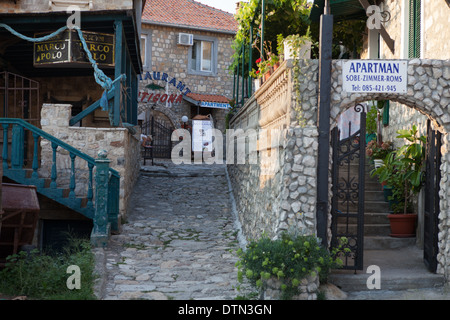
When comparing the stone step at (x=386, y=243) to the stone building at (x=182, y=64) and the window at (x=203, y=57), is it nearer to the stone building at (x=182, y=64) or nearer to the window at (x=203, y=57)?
the stone building at (x=182, y=64)

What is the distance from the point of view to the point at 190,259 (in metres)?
7.46

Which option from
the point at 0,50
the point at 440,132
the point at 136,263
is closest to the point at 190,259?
the point at 136,263

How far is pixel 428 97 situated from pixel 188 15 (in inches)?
716

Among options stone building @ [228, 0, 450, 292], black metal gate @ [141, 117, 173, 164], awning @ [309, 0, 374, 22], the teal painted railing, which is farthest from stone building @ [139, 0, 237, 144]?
stone building @ [228, 0, 450, 292]

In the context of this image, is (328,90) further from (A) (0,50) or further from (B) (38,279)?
(A) (0,50)

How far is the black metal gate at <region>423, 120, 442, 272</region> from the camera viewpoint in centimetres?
617

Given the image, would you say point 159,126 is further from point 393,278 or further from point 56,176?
Result: point 393,278

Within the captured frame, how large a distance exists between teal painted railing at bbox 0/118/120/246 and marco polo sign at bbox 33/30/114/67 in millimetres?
1963

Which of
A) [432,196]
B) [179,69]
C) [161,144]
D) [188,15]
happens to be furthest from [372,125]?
[188,15]

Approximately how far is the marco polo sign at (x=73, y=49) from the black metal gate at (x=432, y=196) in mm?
6029

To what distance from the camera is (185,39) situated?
2166cm

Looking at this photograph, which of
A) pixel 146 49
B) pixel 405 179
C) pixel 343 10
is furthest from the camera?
pixel 146 49
